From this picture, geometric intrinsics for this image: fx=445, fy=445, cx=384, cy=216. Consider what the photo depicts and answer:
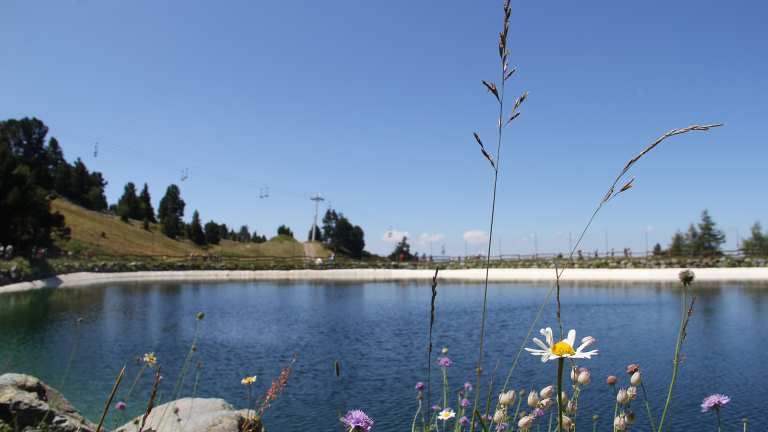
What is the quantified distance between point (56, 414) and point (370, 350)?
30.3ft

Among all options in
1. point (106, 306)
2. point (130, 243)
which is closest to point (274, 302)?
point (106, 306)

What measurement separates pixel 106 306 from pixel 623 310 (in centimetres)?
2577

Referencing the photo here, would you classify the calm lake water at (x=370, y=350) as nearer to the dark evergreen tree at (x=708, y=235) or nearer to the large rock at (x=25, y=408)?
the large rock at (x=25, y=408)

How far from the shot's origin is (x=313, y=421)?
7.77 m

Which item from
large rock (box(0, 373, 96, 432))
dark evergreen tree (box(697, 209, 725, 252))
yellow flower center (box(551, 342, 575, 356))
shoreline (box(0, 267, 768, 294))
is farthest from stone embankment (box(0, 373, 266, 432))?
dark evergreen tree (box(697, 209, 725, 252))

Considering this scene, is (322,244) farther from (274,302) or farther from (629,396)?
(629,396)

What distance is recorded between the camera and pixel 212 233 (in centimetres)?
9306

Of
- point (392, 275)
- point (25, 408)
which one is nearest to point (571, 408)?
point (25, 408)

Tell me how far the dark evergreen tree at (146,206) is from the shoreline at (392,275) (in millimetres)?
38088

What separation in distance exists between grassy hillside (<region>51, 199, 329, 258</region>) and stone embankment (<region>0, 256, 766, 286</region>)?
632 centimetres

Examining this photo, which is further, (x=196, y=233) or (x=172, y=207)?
(x=172, y=207)

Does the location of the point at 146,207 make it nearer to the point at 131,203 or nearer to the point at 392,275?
the point at 131,203

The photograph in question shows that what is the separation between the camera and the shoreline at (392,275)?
40678 mm

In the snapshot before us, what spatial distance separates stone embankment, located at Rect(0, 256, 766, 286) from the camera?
3812cm
